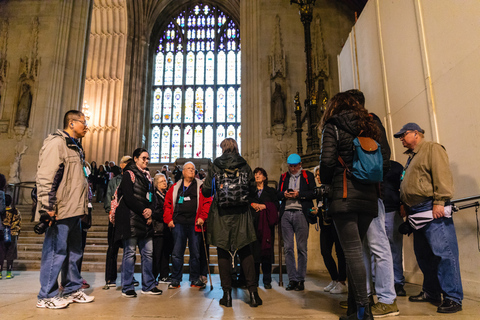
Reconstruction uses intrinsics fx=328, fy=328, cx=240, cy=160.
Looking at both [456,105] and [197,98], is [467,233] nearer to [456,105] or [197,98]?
[456,105]

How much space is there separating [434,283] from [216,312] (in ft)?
6.35

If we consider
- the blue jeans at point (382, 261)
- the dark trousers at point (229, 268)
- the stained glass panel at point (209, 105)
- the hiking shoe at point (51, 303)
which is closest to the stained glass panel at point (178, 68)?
the stained glass panel at point (209, 105)

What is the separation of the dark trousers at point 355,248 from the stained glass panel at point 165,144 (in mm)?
19434

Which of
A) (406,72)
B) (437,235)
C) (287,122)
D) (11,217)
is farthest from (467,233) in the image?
(287,122)

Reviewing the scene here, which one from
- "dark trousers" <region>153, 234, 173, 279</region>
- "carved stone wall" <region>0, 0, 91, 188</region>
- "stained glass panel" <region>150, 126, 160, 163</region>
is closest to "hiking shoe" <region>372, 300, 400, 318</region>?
"dark trousers" <region>153, 234, 173, 279</region>

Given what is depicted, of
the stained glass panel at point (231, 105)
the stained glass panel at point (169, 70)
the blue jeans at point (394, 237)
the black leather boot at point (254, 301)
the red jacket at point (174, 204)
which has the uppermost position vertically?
the stained glass panel at point (169, 70)

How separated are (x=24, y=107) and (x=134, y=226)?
12.1 metres

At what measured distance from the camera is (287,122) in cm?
1260

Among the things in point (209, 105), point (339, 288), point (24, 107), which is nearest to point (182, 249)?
point (339, 288)

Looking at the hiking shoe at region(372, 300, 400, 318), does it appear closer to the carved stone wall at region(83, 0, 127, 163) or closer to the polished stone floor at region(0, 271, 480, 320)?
the polished stone floor at region(0, 271, 480, 320)

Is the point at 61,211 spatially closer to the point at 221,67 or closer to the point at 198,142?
the point at 198,142

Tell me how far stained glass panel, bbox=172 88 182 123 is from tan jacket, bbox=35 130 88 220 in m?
18.8

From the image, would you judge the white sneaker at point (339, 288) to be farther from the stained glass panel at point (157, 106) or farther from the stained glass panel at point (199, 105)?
the stained glass panel at point (157, 106)

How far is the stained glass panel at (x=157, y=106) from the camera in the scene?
71.3 feet
